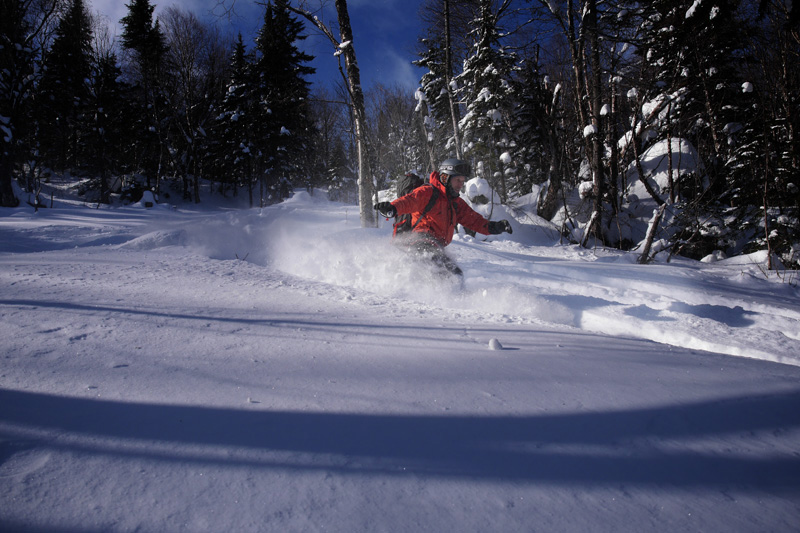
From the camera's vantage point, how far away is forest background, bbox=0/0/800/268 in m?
8.16

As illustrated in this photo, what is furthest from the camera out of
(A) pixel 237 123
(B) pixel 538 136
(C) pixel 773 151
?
(A) pixel 237 123

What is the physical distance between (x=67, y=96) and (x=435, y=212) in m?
30.8

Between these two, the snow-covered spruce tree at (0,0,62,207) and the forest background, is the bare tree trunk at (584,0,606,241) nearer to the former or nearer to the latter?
the forest background

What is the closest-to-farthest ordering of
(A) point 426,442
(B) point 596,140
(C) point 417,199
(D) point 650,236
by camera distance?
(A) point 426,442
(C) point 417,199
(D) point 650,236
(B) point 596,140

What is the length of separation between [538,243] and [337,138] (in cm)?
3161

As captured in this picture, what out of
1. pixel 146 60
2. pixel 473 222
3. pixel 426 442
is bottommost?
pixel 426 442

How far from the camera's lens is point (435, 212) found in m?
4.63

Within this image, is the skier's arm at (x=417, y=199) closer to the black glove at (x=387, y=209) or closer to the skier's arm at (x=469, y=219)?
the black glove at (x=387, y=209)

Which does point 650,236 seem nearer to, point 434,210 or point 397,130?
point 434,210

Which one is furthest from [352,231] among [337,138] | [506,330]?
[337,138]

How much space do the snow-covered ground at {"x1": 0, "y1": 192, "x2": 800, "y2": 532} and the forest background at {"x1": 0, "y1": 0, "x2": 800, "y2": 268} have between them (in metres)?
6.05

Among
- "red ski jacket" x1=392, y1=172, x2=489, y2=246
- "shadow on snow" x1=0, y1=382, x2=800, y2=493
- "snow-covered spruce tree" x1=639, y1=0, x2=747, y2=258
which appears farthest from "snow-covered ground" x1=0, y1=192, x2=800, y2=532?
"snow-covered spruce tree" x1=639, y1=0, x2=747, y2=258

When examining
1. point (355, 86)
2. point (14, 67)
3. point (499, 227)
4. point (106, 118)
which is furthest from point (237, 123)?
point (499, 227)

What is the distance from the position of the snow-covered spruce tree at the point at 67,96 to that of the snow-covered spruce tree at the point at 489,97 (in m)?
21.5
